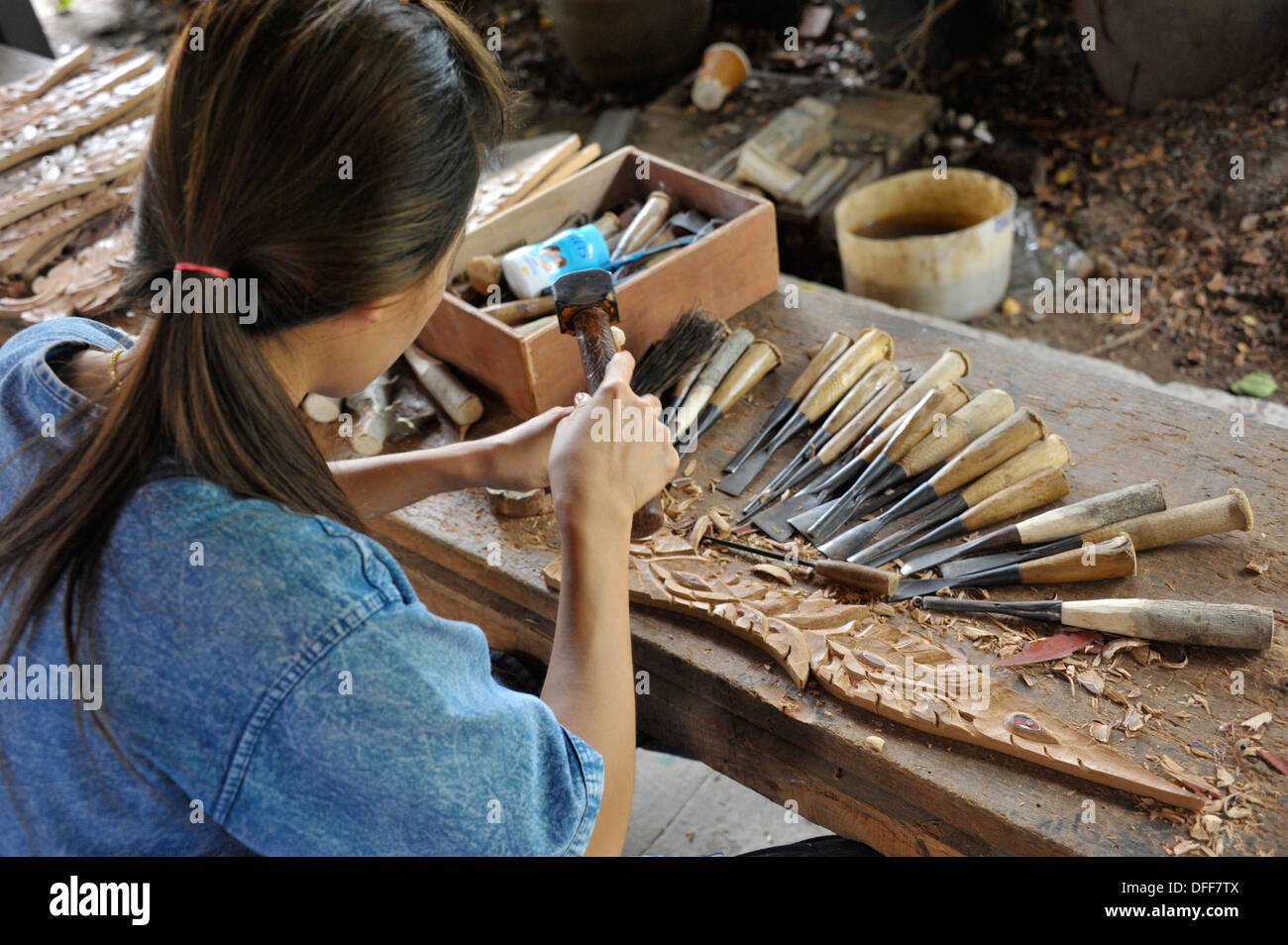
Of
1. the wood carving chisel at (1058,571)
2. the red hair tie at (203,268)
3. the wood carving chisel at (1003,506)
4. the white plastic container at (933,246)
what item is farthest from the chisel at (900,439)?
the white plastic container at (933,246)

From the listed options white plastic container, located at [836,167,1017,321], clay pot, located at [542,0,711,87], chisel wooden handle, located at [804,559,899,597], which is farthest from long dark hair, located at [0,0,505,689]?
clay pot, located at [542,0,711,87]

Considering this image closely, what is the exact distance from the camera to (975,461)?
184 cm

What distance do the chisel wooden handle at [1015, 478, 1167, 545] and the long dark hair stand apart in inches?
45.0

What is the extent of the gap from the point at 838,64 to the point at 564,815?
5611 millimetres

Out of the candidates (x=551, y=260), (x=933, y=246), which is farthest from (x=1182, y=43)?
(x=551, y=260)

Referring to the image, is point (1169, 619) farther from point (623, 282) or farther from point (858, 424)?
point (623, 282)

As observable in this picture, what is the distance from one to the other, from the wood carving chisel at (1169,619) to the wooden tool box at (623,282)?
1029 mm

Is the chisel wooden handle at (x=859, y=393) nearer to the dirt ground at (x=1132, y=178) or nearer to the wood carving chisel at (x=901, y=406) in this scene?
the wood carving chisel at (x=901, y=406)

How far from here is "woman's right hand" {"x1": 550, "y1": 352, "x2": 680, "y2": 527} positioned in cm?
148

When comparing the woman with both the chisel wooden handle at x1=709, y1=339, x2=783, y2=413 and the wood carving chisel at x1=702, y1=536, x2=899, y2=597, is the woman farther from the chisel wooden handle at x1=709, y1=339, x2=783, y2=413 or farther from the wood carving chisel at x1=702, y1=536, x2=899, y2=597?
the chisel wooden handle at x1=709, y1=339, x2=783, y2=413

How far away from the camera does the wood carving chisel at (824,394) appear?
2.01 m

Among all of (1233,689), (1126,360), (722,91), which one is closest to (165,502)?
(1233,689)

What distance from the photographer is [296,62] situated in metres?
1.06

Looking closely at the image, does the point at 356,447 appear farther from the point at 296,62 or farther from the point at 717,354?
the point at 296,62
